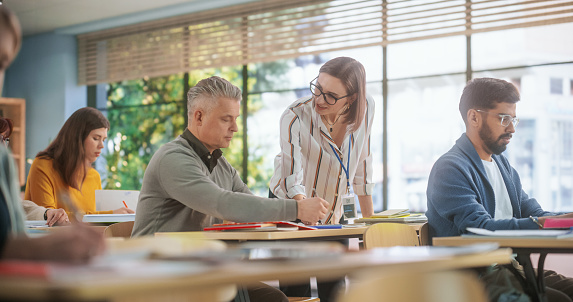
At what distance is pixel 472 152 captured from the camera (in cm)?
260

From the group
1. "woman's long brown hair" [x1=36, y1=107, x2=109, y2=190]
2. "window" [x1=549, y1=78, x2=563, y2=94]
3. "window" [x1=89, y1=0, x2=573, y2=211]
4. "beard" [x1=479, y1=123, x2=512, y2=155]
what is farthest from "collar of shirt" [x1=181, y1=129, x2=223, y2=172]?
"window" [x1=549, y1=78, x2=563, y2=94]

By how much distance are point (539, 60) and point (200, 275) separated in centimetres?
583

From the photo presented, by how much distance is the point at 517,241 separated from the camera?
1886mm

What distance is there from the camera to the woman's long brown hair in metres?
4.11

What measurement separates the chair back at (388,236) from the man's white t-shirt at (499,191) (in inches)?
16.8

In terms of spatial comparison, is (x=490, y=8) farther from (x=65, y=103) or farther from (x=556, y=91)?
(x=65, y=103)

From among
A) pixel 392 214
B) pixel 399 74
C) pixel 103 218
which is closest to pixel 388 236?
pixel 392 214

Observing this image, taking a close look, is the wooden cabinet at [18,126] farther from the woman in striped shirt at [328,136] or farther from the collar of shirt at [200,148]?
the collar of shirt at [200,148]

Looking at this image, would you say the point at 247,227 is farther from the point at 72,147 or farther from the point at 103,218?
the point at 72,147

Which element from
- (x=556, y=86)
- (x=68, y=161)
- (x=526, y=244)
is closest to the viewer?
(x=526, y=244)

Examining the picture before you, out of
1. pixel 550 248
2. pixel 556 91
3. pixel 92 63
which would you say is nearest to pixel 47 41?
pixel 92 63

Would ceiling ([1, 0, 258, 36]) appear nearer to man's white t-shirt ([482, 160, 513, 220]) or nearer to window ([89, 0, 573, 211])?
window ([89, 0, 573, 211])

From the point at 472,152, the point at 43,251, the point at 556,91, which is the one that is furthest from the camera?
the point at 556,91

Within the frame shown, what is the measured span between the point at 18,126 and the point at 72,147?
533 centimetres
